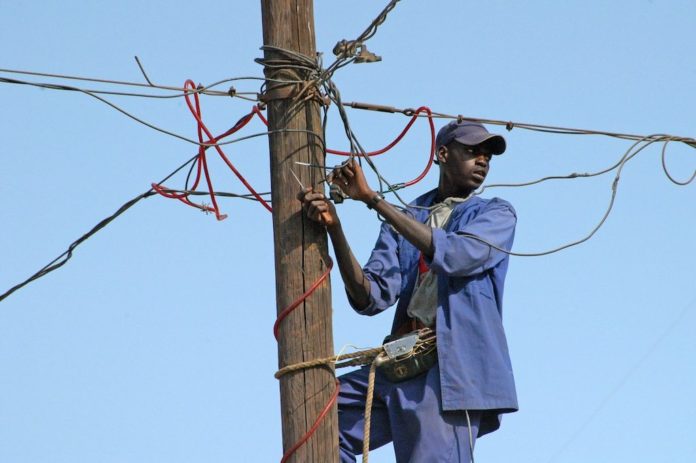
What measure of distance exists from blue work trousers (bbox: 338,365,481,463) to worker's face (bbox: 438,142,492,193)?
113 cm

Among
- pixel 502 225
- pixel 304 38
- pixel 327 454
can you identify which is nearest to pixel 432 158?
pixel 502 225

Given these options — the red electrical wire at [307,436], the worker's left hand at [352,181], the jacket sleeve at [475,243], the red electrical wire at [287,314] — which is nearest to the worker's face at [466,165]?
the jacket sleeve at [475,243]

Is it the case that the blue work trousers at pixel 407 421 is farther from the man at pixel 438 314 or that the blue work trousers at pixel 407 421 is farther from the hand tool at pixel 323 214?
the hand tool at pixel 323 214

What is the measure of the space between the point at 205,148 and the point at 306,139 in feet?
2.91

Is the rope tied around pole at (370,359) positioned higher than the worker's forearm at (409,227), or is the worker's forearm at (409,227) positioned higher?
the worker's forearm at (409,227)

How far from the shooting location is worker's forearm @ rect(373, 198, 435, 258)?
6.17 m

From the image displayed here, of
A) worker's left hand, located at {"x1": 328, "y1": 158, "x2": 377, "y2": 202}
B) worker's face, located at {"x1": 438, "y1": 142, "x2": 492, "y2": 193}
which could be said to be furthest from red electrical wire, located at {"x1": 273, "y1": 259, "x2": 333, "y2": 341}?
worker's face, located at {"x1": 438, "y1": 142, "x2": 492, "y2": 193}

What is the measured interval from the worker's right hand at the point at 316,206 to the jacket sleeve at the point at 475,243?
530 millimetres

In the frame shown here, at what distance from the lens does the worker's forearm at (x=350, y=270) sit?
622 centimetres

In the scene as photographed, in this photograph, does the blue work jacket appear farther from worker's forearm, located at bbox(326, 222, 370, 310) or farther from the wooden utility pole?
the wooden utility pole

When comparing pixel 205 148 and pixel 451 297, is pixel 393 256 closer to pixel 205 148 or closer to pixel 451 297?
pixel 451 297

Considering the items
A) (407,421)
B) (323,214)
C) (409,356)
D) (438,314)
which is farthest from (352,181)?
(407,421)

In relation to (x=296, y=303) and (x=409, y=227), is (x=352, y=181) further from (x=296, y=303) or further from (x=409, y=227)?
(x=296, y=303)

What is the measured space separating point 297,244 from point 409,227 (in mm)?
536
